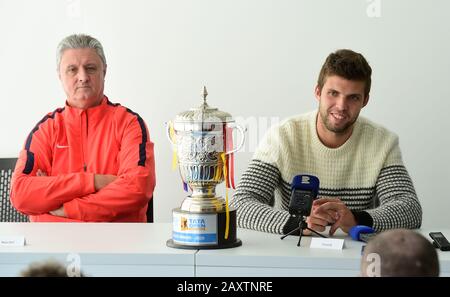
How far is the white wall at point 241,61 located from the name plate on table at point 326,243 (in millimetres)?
1965

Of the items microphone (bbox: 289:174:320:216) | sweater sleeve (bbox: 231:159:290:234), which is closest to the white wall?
sweater sleeve (bbox: 231:159:290:234)

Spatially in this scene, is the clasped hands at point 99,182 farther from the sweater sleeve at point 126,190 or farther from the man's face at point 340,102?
the man's face at point 340,102

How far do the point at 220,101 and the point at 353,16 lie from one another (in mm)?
863

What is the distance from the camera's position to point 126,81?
4.37m

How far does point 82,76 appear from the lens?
3545mm

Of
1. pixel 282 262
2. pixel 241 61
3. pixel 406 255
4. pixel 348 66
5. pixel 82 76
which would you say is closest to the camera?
pixel 406 255

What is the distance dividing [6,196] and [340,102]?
1738mm

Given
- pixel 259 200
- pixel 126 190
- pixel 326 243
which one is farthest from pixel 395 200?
pixel 126 190

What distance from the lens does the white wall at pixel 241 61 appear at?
4.22 meters

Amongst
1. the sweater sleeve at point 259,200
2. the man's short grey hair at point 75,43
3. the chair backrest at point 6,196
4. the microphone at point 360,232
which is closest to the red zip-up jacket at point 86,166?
the man's short grey hair at point 75,43

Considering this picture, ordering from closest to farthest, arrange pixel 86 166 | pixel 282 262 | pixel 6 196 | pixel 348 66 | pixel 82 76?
pixel 282 262 < pixel 348 66 < pixel 86 166 < pixel 82 76 < pixel 6 196

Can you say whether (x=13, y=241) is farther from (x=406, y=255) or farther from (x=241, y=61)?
(x=241, y=61)

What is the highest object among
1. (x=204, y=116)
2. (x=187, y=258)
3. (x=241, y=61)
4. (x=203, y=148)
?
(x=241, y=61)

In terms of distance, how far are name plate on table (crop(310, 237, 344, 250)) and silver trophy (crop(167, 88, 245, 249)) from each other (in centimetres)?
23
